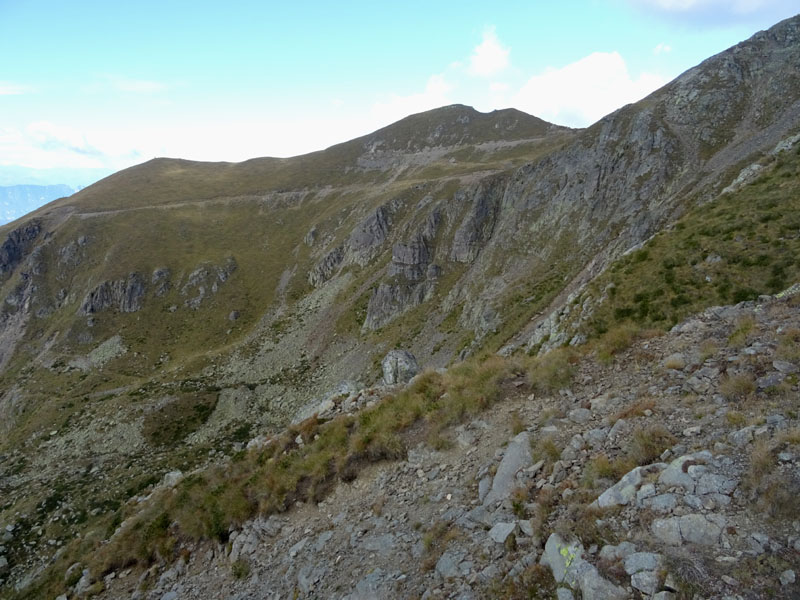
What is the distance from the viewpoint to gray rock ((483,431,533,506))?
9793 mm

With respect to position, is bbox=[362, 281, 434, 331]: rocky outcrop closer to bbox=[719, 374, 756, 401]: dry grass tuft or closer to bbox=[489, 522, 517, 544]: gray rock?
bbox=[719, 374, 756, 401]: dry grass tuft

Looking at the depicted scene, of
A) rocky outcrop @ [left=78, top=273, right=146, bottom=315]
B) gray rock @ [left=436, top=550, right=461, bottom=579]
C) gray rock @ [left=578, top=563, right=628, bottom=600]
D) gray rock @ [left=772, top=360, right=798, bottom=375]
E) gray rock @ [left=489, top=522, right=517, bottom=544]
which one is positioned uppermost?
gray rock @ [left=772, top=360, right=798, bottom=375]

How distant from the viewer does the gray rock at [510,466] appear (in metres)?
9.79

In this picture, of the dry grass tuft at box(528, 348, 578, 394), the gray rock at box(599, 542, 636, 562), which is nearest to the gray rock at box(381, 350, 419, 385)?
the dry grass tuft at box(528, 348, 578, 394)

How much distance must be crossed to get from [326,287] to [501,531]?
73.9 m

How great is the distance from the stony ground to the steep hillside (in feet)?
4.93

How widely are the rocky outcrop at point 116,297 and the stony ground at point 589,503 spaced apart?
8215 cm

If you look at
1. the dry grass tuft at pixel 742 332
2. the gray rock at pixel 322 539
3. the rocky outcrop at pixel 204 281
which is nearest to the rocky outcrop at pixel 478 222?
the rocky outcrop at pixel 204 281

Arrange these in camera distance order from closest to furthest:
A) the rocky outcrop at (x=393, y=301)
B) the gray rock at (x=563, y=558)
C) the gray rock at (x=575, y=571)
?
the gray rock at (x=575, y=571), the gray rock at (x=563, y=558), the rocky outcrop at (x=393, y=301)

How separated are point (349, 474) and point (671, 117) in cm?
6467

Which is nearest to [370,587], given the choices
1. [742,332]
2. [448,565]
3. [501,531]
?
[448,565]

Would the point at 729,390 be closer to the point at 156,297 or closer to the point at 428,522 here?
the point at 428,522

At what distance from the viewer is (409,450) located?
13133mm

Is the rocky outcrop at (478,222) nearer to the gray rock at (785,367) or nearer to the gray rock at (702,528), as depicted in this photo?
the gray rock at (785,367)
